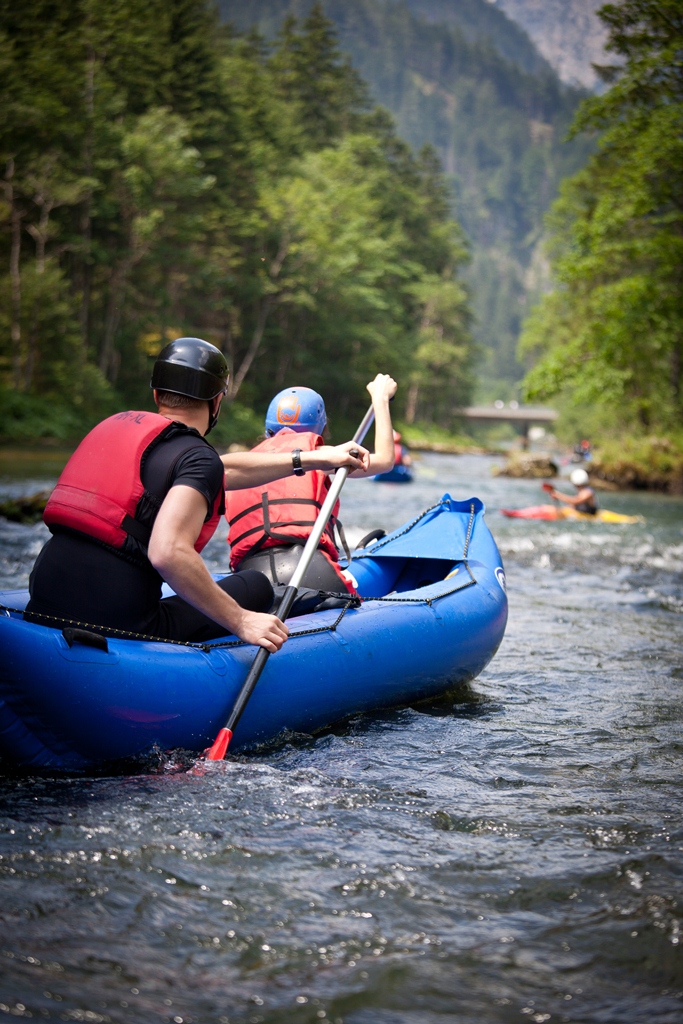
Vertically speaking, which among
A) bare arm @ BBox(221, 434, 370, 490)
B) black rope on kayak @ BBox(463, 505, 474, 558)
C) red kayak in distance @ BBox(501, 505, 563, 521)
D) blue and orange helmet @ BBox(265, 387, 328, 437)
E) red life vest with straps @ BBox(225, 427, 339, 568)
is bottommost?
red kayak in distance @ BBox(501, 505, 563, 521)

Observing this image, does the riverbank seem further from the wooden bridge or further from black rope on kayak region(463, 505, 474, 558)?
the wooden bridge

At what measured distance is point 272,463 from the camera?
3.46 meters

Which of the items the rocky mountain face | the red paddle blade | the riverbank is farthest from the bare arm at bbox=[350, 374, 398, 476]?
the rocky mountain face

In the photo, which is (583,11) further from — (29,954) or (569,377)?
(29,954)

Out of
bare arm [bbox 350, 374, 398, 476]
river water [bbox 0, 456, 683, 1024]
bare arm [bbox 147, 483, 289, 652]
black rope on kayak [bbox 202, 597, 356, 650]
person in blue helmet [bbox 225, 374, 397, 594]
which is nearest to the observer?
river water [bbox 0, 456, 683, 1024]

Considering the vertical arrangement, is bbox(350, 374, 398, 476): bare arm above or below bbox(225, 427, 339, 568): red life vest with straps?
above

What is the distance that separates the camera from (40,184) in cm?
2034

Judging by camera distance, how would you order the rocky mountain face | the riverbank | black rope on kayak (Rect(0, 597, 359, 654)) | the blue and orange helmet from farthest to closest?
1. the rocky mountain face
2. the riverbank
3. the blue and orange helmet
4. black rope on kayak (Rect(0, 597, 359, 654))

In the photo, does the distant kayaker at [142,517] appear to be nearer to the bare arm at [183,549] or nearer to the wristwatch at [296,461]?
the bare arm at [183,549]

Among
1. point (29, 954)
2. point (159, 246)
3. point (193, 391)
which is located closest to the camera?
point (29, 954)

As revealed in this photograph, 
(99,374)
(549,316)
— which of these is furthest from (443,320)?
(99,374)

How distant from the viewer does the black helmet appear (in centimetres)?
285

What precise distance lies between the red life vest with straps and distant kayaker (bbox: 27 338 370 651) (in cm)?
103

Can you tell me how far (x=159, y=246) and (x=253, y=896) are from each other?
24.8 metres
